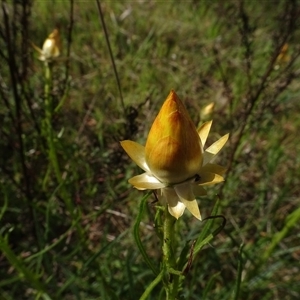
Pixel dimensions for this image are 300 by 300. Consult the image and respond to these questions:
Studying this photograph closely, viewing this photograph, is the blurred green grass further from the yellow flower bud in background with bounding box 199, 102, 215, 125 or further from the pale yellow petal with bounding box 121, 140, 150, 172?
the pale yellow petal with bounding box 121, 140, 150, 172

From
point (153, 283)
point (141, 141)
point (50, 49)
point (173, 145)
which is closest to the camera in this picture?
point (173, 145)

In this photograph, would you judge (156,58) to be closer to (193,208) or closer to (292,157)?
(292,157)

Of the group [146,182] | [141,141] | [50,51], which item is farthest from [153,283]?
[141,141]

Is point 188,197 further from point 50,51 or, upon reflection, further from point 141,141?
point 141,141

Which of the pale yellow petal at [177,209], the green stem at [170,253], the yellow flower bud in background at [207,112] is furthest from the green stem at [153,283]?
the yellow flower bud in background at [207,112]

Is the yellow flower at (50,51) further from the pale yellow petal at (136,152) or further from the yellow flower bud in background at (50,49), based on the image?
the pale yellow petal at (136,152)
